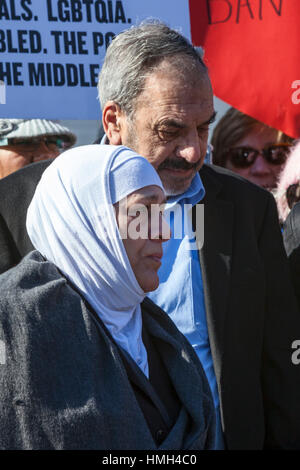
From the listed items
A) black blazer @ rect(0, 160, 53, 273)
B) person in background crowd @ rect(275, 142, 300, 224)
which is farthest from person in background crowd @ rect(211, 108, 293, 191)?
black blazer @ rect(0, 160, 53, 273)

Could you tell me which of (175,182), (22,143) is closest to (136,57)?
(175,182)

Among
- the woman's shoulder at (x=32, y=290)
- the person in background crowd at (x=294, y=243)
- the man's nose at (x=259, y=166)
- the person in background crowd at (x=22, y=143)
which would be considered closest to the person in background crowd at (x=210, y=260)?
the person in background crowd at (x=294, y=243)

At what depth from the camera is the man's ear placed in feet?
8.65

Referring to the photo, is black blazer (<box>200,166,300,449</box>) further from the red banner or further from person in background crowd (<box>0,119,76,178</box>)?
person in background crowd (<box>0,119,76,178</box>)

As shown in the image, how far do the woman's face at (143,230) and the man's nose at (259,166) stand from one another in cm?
257

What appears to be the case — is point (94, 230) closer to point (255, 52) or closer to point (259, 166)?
point (255, 52)

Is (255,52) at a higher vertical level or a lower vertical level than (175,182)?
higher

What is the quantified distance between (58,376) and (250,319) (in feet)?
3.57

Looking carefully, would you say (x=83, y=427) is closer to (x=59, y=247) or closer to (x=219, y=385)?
(x=59, y=247)

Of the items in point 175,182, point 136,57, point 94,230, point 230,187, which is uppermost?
point 136,57

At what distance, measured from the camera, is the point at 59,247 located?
6.06 ft

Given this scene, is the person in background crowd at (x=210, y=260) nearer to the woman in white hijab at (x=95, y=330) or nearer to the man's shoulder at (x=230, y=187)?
the man's shoulder at (x=230, y=187)

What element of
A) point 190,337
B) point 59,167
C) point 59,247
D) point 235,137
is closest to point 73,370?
point 59,247

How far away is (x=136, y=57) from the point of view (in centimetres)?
263
